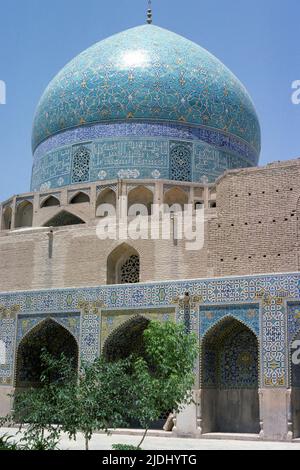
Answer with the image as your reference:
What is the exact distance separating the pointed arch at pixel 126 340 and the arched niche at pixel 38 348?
38.0 inches

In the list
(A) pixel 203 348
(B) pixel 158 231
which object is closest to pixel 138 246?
(B) pixel 158 231

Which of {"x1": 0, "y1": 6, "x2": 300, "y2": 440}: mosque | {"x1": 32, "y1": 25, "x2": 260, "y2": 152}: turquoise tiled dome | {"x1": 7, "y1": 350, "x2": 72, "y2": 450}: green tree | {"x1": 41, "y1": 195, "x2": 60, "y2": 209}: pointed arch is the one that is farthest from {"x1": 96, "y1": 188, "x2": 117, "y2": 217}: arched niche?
{"x1": 7, "y1": 350, "x2": 72, "y2": 450}: green tree

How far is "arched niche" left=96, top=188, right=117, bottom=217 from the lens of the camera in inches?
712

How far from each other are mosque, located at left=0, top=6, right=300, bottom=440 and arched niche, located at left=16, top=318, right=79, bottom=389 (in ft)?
0.12

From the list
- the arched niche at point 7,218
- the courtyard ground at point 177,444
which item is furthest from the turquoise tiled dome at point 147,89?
the courtyard ground at point 177,444

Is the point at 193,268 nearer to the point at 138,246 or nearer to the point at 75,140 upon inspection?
the point at 138,246

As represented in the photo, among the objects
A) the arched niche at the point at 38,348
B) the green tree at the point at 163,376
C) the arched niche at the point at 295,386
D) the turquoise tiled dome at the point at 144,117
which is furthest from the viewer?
the turquoise tiled dome at the point at 144,117

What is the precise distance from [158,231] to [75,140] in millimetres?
5400

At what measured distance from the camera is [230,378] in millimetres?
13359

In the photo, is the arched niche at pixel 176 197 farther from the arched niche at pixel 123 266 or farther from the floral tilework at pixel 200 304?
the floral tilework at pixel 200 304

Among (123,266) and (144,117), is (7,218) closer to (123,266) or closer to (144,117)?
(144,117)

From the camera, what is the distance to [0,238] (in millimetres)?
17109

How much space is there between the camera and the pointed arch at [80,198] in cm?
1853

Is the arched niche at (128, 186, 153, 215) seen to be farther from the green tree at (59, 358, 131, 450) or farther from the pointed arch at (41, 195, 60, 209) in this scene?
the green tree at (59, 358, 131, 450)
